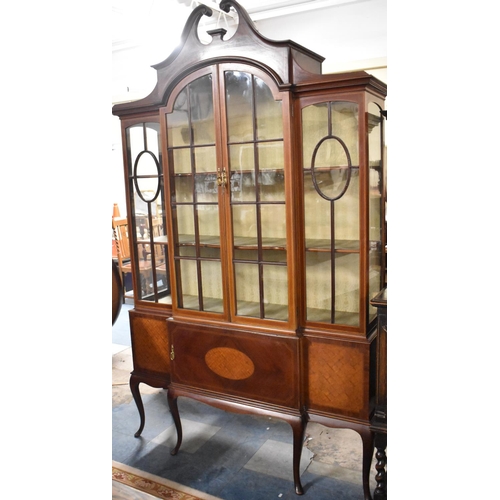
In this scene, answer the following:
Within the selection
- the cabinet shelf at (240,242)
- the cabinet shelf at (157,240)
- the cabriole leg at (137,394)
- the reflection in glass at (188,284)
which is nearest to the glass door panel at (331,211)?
the cabinet shelf at (240,242)

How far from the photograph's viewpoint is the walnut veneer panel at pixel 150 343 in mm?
2029

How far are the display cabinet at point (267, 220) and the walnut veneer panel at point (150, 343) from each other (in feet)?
0.27

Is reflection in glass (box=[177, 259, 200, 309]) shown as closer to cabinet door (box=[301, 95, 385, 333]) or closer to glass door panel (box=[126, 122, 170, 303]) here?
glass door panel (box=[126, 122, 170, 303])

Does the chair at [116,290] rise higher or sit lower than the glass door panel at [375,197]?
lower

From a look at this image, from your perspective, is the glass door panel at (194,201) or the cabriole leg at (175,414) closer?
the glass door panel at (194,201)

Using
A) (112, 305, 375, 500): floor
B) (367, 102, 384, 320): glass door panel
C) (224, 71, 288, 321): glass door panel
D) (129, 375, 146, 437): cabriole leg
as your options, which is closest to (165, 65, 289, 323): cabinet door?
(224, 71, 288, 321): glass door panel

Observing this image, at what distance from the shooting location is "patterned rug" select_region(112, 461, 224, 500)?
1723mm

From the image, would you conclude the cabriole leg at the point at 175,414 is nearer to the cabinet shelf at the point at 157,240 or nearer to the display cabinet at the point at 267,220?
the display cabinet at the point at 267,220

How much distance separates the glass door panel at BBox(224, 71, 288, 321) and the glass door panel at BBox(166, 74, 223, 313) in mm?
98

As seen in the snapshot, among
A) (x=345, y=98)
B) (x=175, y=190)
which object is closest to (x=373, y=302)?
(x=345, y=98)

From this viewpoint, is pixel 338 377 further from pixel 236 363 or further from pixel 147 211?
pixel 147 211
